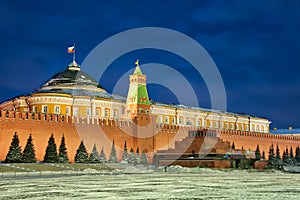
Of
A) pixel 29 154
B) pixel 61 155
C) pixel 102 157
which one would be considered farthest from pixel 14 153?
pixel 102 157

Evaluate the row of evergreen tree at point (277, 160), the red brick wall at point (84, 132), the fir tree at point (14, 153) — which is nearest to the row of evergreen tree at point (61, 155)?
the fir tree at point (14, 153)

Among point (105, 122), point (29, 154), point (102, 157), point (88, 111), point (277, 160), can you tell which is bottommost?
point (277, 160)

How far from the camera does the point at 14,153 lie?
25469 mm

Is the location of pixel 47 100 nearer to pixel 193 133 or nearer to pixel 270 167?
pixel 193 133

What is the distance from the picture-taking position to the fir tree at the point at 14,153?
82.7 feet

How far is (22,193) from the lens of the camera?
1045cm

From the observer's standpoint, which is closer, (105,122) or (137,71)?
(105,122)

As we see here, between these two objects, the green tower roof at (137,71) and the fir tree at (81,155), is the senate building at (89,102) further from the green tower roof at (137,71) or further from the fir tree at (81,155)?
the fir tree at (81,155)

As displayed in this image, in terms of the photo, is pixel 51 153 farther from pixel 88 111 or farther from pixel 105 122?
pixel 88 111

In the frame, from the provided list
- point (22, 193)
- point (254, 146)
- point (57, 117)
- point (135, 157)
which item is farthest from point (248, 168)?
point (22, 193)

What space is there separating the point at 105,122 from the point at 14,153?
8.84 metres

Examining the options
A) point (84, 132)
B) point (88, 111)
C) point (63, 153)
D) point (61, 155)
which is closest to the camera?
point (61, 155)

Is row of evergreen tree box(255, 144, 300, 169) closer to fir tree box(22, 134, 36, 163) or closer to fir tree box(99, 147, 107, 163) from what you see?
fir tree box(99, 147, 107, 163)

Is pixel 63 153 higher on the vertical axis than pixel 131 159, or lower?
higher
